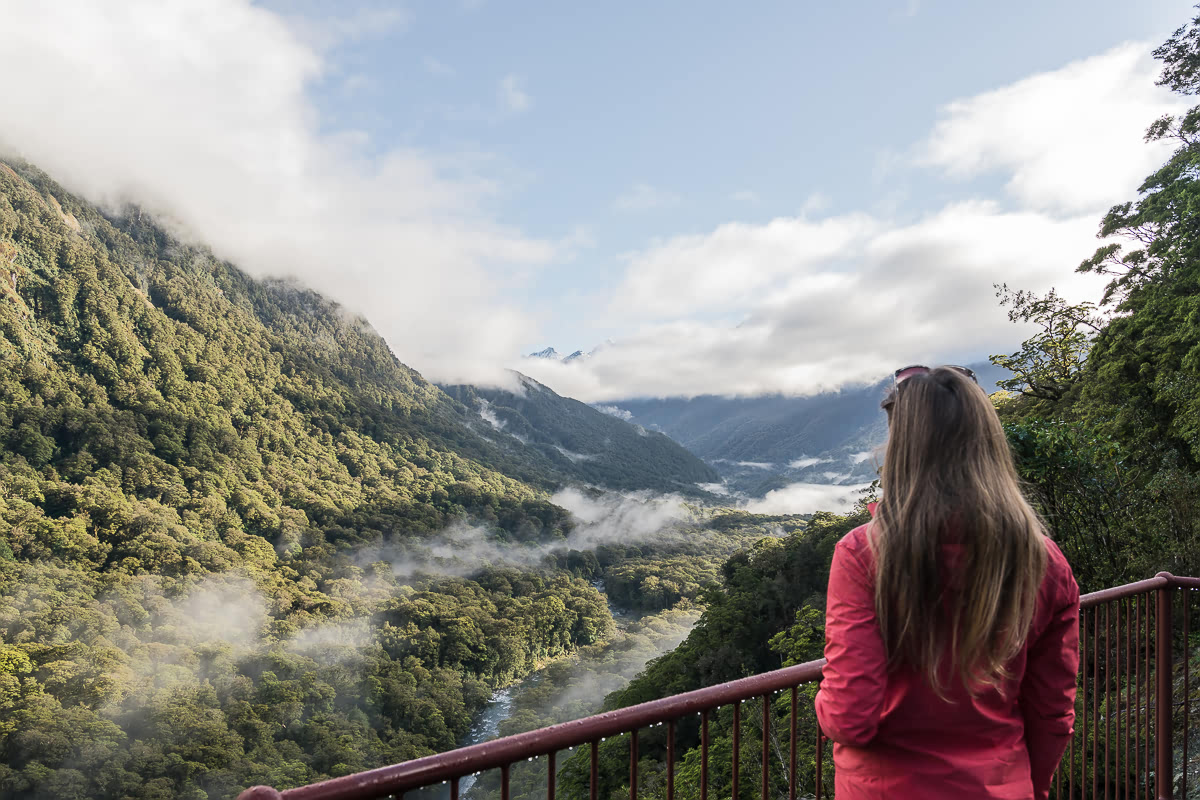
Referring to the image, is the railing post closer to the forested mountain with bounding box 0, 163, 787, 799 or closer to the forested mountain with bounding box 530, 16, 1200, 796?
the forested mountain with bounding box 530, 16, 1200, 796

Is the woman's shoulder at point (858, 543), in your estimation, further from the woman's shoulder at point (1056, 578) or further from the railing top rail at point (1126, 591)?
the railing top rail at point (1126, 591)

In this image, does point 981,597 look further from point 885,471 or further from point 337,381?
point 337,381

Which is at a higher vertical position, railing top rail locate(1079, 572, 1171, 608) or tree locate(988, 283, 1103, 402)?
tree locate(988, 283, 1103, 402)

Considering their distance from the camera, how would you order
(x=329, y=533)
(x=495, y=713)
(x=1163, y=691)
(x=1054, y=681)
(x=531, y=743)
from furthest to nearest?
1. (x=329, y=533)
2. (x=495, y=713)
3. (x=1163, y=691)
4. (x=531, y=743)
5. (x=1054, y=681)

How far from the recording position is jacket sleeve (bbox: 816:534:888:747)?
1.08 metres

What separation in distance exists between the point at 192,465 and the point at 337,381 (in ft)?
133

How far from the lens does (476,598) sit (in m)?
76.6

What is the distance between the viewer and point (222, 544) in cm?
7525

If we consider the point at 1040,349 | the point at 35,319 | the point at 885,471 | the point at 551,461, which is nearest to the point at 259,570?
the point at 35,319


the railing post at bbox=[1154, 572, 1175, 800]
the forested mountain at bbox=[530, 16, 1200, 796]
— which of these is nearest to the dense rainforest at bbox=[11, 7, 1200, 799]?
the forested mountain at bbox=[530, 16, 1200, 796]

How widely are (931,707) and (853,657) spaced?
167mm

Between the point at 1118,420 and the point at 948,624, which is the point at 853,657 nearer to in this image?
the point at 948,624

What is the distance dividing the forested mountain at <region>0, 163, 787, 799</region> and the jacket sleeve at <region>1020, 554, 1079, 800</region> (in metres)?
45.2

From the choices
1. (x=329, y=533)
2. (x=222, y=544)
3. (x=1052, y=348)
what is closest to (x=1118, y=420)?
(x=1052, y=348)
